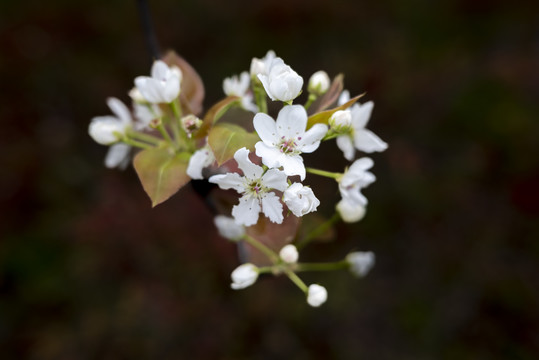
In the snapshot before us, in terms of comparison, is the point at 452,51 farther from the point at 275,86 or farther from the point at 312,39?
the point at 275,86

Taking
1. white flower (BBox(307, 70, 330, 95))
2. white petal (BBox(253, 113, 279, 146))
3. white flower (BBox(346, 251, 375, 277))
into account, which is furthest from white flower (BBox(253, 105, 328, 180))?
white flower (BBox(346, 251, 375, 277))

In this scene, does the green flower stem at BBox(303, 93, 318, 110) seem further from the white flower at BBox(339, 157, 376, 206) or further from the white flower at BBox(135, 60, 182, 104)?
the white flower at BBox(135, 60, 182, 104)

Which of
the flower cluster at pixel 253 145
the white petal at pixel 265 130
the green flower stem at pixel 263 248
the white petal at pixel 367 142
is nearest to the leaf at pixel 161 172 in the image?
the flower cluster at pixel 253 145

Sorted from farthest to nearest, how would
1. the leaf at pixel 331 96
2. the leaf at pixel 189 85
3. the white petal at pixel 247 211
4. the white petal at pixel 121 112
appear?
the white petal at pixel 121 112
the leaf at pixel 189 85
the leaf at pixel 331 96
the white petal at pixel 247 211

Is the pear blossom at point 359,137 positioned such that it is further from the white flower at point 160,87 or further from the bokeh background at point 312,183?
the bokeh background at point 312,183

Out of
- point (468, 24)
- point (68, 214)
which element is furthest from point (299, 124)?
point (468, 24)

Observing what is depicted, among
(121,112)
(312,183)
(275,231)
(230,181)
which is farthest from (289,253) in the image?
(312,183)
